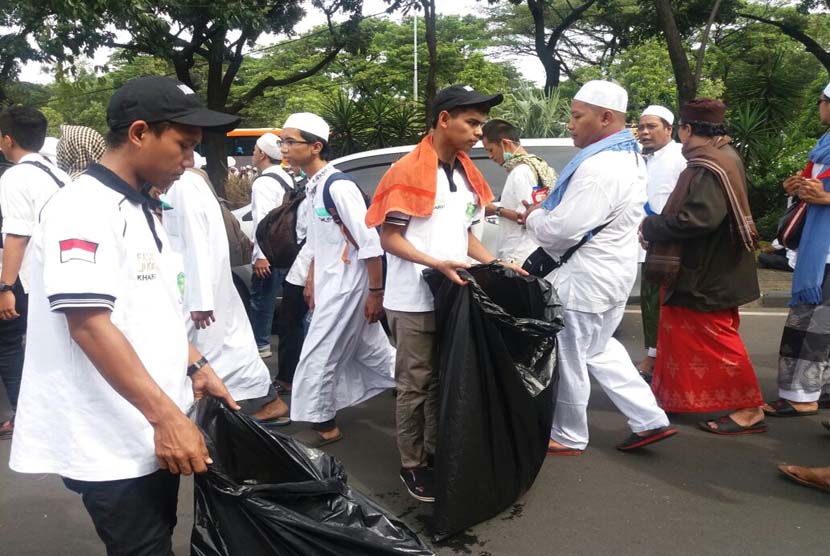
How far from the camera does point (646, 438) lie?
3857 millimetres

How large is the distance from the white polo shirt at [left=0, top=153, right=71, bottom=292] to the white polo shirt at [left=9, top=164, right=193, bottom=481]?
2.41 meters

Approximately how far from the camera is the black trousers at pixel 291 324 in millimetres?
4883

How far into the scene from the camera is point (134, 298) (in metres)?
1.79

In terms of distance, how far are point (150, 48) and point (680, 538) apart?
49.6ft

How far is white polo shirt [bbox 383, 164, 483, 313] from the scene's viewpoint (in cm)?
321

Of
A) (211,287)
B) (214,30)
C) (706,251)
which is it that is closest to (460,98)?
(211,287)

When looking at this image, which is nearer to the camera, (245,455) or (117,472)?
(117,472)

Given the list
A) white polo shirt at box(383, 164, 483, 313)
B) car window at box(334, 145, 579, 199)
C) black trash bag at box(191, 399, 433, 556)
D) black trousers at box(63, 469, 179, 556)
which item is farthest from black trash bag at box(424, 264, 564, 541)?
car window at box(334, 145, 579, 199)

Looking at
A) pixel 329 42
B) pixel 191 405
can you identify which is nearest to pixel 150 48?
pixel 329 42

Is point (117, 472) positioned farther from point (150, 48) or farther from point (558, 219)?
point (150, 48)

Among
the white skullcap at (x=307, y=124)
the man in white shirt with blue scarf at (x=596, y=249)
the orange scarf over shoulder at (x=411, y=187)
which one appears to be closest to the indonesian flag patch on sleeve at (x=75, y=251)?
the orange scarf over shoulder at (x=411, y=187)

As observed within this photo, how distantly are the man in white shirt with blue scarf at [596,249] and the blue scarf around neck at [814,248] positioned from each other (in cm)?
107

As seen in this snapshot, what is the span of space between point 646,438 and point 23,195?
11.2ft

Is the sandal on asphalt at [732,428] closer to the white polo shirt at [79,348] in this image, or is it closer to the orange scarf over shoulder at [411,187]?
the orange scarf over shoulder at [411,187]
